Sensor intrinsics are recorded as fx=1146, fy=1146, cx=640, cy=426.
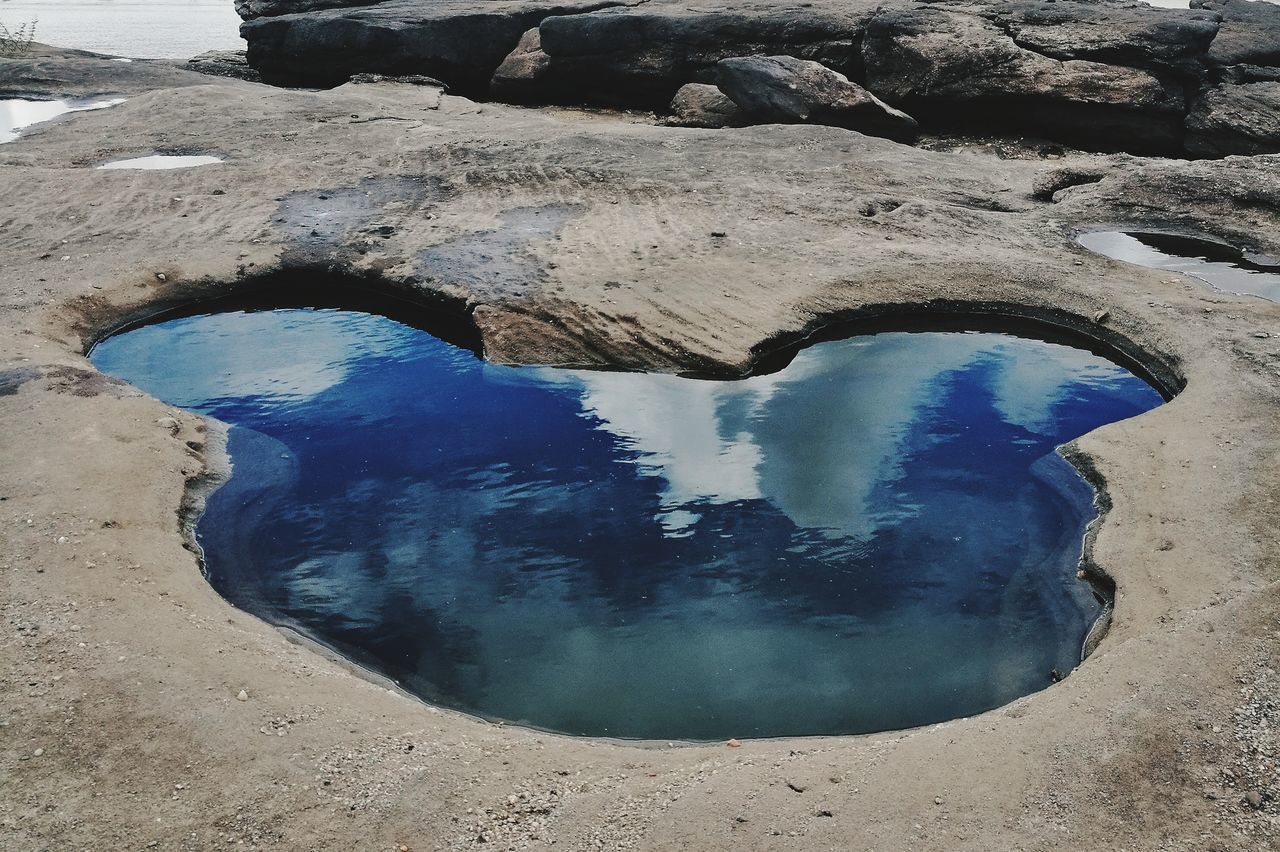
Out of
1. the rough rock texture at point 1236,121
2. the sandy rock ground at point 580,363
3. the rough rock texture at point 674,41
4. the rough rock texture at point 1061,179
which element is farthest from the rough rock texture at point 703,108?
the rough rock texture at point 1236,121

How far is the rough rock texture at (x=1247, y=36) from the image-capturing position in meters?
11.4

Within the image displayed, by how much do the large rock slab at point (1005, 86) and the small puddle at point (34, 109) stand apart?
818cm

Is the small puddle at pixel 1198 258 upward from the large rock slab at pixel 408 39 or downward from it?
downward

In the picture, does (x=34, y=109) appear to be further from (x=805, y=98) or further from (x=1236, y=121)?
(x=1236, y=121)

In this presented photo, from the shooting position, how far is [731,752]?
3713mm

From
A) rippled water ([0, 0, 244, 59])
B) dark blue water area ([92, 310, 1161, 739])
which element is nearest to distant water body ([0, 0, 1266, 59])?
rippled water ([0, 0, 244, 59])

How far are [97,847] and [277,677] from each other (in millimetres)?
880

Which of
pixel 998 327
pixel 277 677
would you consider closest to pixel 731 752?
pixel 277 677

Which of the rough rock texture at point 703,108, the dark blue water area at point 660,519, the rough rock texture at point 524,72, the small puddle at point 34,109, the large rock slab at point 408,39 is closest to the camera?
the dark blue water area at point 660,519

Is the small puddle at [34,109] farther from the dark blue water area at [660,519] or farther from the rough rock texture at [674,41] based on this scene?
the dark blue water area at [660,519]

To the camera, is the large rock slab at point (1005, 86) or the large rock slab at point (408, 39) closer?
the large rock slab at point (1005, 86)

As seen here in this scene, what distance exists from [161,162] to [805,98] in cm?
582

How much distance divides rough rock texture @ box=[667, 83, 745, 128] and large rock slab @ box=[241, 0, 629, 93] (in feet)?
8.69

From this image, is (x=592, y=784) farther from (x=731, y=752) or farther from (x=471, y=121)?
(x=471, y=121)
